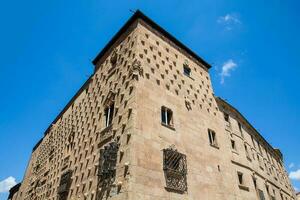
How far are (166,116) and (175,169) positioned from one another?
7.53ft

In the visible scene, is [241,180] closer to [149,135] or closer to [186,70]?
[186,70]

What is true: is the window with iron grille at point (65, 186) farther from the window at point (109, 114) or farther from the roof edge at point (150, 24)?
the roof edge at point (150, 24)

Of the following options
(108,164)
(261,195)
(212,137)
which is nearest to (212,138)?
(212,137)

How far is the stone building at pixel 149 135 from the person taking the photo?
26.7ft

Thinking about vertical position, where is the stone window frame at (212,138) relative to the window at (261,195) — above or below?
above

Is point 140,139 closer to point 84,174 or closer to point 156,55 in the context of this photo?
point 84,174

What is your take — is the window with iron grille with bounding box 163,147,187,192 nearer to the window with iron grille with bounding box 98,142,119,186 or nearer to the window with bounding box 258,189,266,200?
A: the window with iron grille with bounding box 98,142,119,186

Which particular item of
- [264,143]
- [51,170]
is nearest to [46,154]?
[51,170]

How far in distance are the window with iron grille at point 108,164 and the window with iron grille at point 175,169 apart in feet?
6.06

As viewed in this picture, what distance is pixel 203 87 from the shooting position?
547 inches

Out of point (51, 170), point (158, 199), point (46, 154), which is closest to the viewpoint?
point (158, 199)

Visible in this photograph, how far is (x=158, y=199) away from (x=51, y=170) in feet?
36.3

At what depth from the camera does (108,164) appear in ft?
27.4

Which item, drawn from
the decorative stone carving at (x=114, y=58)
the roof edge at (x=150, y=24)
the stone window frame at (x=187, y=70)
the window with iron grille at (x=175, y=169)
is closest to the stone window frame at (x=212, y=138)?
the window with iron grille at (x=175, y=169)
